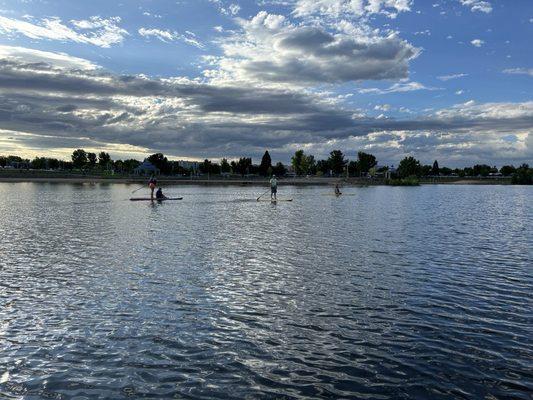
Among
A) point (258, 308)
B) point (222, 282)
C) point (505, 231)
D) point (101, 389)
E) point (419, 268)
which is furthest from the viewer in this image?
point (505, 231)

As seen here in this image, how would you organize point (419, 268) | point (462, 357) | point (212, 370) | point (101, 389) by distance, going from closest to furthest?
point (101, 389) → point (212, 370) → point (462, 357) → point (419, 268)

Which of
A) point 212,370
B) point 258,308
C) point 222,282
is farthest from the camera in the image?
point 222,282

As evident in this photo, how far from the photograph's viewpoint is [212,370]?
10.1 meters

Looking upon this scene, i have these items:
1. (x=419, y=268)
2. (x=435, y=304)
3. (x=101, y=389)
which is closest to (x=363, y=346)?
(x=435, y=304)

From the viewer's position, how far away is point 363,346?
11.5m

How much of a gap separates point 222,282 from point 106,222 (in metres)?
24.1

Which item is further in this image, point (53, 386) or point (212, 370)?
point (212, 370)

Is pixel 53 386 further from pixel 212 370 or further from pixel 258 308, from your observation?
pixel 258 308

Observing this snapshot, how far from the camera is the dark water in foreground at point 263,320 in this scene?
951 cm

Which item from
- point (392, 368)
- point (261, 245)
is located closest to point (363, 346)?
point (392, 368)

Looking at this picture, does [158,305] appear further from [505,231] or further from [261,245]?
[505,231]

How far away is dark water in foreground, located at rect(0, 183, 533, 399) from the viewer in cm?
951

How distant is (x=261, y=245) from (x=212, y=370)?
682 inches

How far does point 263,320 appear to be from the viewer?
13438 millimetres
